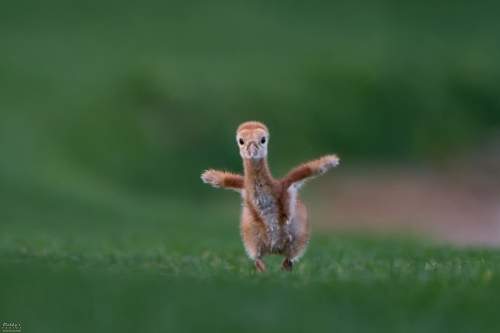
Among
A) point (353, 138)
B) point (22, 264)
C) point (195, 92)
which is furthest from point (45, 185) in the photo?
point (22, 264)

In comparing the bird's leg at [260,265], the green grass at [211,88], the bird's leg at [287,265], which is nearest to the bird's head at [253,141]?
the bird's leg at [260,265]

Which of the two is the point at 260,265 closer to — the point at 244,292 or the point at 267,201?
the point at 267,201

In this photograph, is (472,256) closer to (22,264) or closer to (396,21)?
(22,264)

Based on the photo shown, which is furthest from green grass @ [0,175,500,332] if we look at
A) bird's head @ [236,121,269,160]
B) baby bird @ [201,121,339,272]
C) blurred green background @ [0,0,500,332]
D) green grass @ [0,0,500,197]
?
green grass @ [0,0,500,197]

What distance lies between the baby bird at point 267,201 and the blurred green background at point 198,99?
317 cm

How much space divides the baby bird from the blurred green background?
3.17m

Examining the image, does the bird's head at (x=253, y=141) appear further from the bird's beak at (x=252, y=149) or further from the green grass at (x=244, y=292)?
the green grass at (x=244, y=292)

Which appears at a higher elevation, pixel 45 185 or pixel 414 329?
pixel 45 185

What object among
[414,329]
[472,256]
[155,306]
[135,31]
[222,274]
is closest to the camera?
[414,329]

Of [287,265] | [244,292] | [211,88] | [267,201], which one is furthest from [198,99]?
[244,292]

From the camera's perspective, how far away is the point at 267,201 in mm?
10359

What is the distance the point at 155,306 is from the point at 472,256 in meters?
4.60

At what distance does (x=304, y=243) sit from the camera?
10.6 metres

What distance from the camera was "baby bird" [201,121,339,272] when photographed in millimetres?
10336
